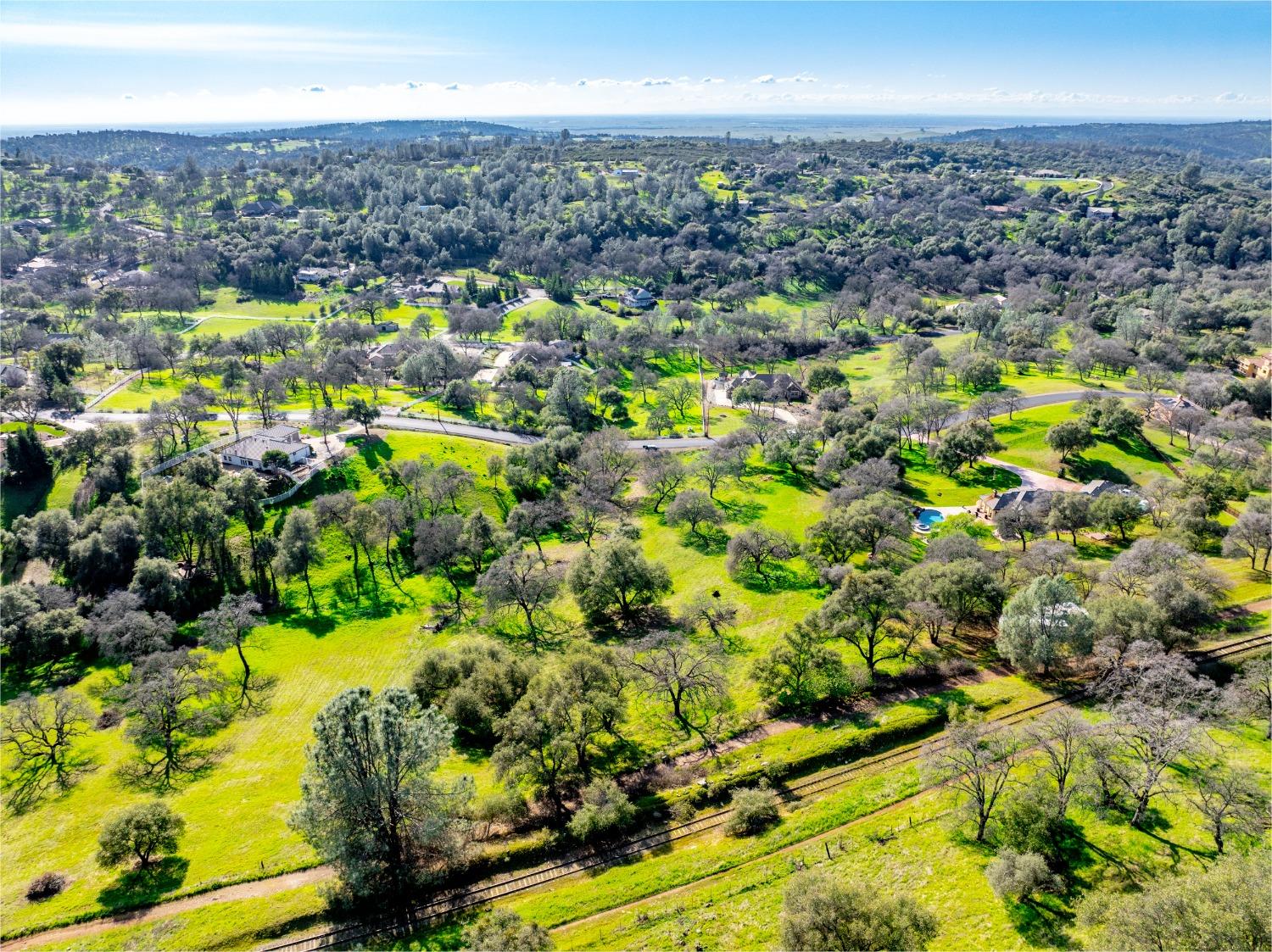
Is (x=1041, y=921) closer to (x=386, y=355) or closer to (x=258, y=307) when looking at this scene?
(x=386, y=355)

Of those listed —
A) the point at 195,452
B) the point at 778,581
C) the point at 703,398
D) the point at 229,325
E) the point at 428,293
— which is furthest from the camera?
the point at 428,293

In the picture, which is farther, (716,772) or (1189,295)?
(1189,295)

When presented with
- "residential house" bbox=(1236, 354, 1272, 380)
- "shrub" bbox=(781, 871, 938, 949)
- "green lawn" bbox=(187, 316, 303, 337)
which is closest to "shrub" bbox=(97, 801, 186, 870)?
"shrub" bbox=(781, 871, 938, 949)

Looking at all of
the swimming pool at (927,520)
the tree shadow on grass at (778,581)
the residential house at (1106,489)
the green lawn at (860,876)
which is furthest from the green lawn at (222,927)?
the residential house at (1106,489)

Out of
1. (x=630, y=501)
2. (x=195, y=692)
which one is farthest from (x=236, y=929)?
(x=630, y=501)

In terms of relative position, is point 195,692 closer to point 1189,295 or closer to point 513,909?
point 513,909

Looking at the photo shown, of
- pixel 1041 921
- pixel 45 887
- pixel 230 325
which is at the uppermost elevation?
pixel 230 325

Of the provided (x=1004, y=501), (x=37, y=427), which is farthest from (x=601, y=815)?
(x=37, y=427)
